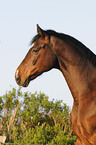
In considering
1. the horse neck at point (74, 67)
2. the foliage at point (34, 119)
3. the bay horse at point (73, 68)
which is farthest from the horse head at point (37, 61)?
the foliage at point (34, 119)

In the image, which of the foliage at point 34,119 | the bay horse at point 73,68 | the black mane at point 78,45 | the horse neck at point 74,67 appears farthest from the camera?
the foliage at point 34,119

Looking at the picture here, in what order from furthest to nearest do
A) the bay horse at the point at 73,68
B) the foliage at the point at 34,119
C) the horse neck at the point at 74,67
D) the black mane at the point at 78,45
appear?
the foliage at the point at 34,119 < the black mane at the point at 78,45 < the horse neck at the point at 74,67 < the bay horse at the point at 73,68

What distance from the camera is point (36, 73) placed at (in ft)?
15.1

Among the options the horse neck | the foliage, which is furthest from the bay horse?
the foliage

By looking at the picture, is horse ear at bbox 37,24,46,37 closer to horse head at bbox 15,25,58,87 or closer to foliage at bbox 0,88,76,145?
horse head at bbox 15,25,58,87

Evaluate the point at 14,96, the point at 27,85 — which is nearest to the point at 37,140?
the point at 14,96

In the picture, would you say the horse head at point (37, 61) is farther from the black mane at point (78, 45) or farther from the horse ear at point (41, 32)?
the black mane at point (78, 45)

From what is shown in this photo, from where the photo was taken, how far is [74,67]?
173 inches

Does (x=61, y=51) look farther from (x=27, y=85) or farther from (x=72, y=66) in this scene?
(x=27, y=85)

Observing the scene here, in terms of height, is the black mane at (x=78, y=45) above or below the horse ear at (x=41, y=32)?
below

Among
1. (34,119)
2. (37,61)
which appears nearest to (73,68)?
(37,61)

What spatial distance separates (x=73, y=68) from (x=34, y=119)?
19.8 m

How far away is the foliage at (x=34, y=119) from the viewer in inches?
886

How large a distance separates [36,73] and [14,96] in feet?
68.6
